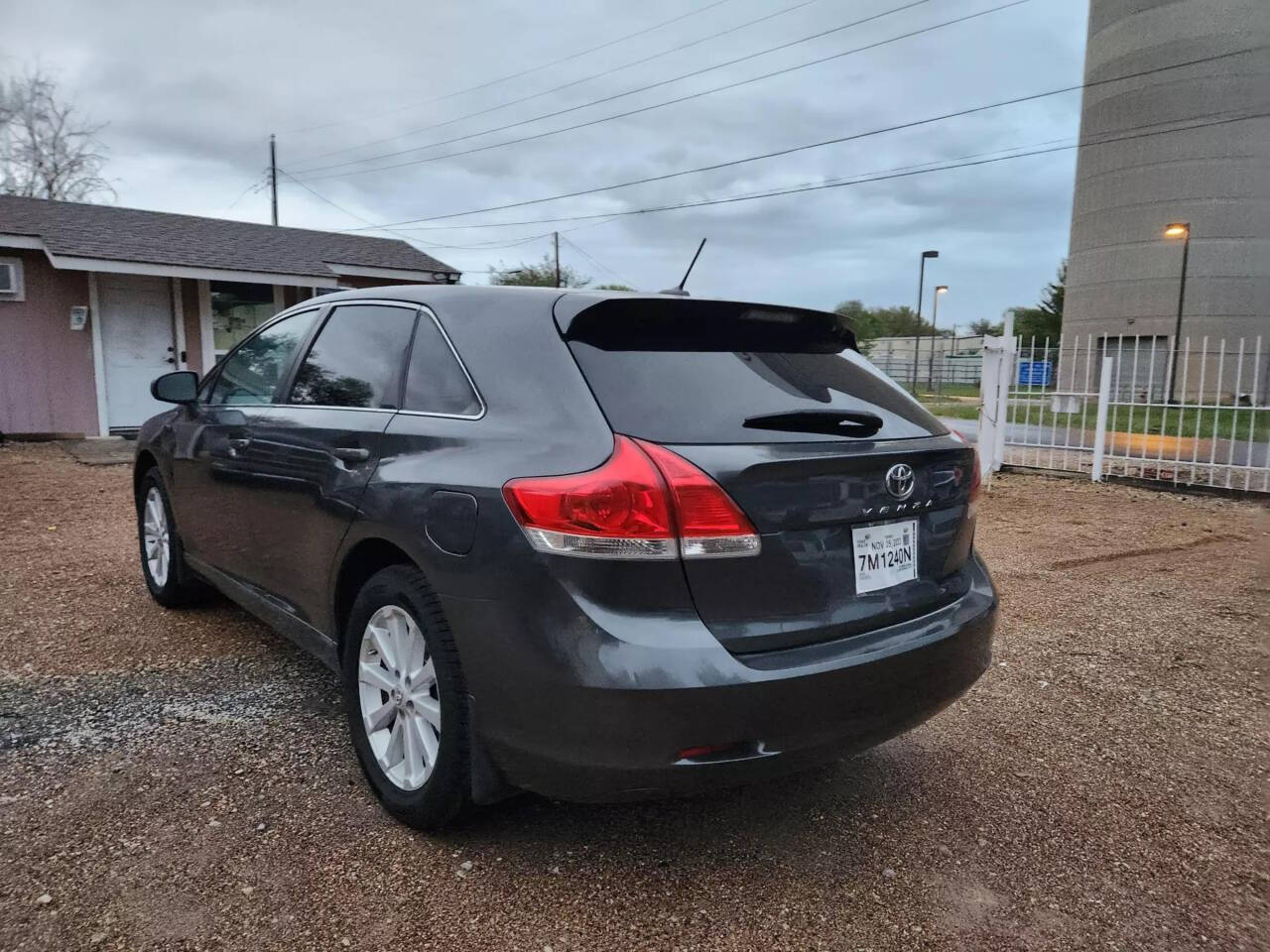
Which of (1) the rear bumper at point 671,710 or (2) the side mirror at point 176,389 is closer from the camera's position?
(1) the rear bumper at point 671,710

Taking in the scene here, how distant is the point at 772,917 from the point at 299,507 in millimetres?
1957

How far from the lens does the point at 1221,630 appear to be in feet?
14.7

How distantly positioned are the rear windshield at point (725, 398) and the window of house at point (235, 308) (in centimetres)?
1206

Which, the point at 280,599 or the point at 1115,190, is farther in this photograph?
the point at 1115,190

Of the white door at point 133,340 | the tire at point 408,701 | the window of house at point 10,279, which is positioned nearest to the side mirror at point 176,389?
the tire at point 408,701

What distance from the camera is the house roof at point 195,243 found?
11477 millimetres

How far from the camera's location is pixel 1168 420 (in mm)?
9781

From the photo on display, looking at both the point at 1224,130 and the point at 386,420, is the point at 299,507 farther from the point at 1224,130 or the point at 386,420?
the point at 1224,130

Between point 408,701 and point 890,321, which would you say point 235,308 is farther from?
point 890,321

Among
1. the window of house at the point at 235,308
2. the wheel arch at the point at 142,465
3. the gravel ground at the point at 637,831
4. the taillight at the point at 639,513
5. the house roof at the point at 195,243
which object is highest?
the house roof at the point at 195,243

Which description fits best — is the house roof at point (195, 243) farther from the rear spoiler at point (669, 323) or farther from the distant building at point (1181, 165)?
the distant building at point (1181, 165)

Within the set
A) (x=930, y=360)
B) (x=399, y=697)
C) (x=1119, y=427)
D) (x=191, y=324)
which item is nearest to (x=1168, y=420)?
(x=1119, y=427)

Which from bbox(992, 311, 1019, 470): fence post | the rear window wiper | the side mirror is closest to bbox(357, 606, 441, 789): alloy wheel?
the rear window wiper

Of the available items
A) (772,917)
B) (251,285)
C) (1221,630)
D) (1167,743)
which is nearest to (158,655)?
(772,917)
